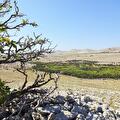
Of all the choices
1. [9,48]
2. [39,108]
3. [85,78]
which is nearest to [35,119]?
[39,108]

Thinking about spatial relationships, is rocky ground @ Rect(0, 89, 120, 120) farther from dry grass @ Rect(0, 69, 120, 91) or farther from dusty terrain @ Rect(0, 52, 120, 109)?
dry grass @ Rect(0, 69, 120, 91)

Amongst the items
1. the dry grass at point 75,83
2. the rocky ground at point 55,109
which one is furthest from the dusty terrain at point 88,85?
the rocky ground at point 55,109

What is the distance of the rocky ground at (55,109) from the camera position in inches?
936

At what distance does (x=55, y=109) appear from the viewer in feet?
80.6

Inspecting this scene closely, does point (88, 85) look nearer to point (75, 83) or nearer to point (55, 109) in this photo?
point (75, 83)

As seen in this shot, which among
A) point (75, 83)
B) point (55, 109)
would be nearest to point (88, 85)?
point (75, 83)

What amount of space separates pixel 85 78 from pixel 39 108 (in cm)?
4518

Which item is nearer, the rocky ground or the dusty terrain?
the rocky ground

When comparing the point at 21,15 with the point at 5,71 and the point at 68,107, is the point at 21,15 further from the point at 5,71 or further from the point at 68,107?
the point at 5,71

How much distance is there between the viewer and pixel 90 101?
28.9 meters

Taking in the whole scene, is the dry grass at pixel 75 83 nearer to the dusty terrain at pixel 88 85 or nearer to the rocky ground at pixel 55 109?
the dusty terrain at pixel 88 85

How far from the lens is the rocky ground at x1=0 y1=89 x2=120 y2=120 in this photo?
2378 cm

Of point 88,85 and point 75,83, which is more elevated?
point 75,83

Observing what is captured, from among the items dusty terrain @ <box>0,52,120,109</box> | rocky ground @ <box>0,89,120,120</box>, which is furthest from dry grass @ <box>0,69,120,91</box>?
rocky ground @ <box>0,89,120,120</box>
